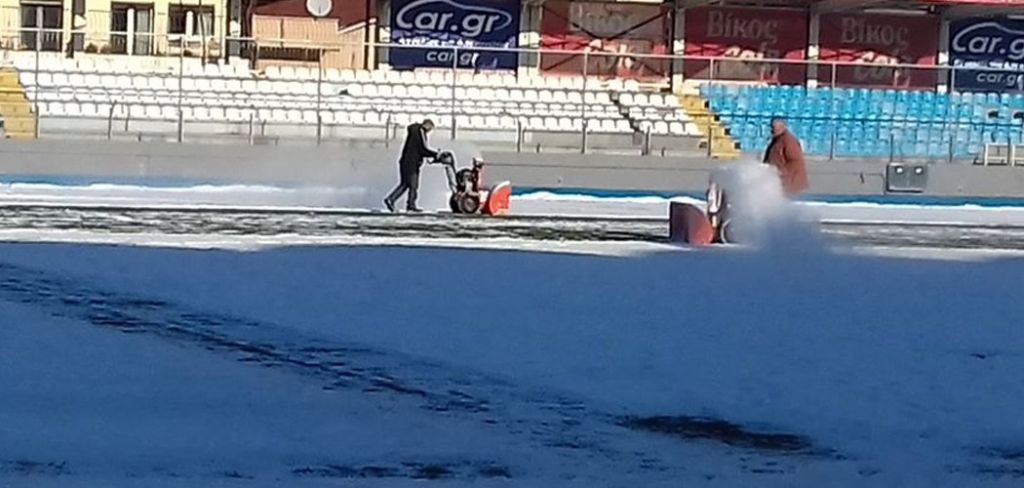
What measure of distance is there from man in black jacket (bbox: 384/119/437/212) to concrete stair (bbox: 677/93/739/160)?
12387 millimetres

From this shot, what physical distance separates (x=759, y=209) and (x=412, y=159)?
718cm

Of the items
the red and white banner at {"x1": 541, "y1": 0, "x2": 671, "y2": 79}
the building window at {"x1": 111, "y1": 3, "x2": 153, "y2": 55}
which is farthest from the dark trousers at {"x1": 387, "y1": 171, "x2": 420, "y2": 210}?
the red and white banner at {"x1": 541, "y1": 0, "x2": 671, "y2": 79}

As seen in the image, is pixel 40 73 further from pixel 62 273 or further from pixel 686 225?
pixel 62 273

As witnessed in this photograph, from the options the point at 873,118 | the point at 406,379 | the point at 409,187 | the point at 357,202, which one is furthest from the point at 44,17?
the point at 406,379

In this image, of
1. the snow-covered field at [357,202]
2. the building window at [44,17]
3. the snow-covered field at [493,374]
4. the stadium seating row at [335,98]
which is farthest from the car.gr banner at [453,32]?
the snow-covered field at [493,374]

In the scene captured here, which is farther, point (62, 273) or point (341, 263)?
point (341, 263)

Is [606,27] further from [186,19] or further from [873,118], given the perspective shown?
[186,19]

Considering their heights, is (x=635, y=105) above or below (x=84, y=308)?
above

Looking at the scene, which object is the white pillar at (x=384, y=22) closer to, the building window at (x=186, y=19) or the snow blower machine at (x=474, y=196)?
the building window at (x=186, y=19)

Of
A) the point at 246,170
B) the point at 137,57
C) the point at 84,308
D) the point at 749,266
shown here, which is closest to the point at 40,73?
the point at 137,57

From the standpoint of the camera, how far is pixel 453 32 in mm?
43062

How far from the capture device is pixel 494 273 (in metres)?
16.5

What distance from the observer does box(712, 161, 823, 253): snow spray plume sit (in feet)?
70.0

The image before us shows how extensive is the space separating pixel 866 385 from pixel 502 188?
669 inches
